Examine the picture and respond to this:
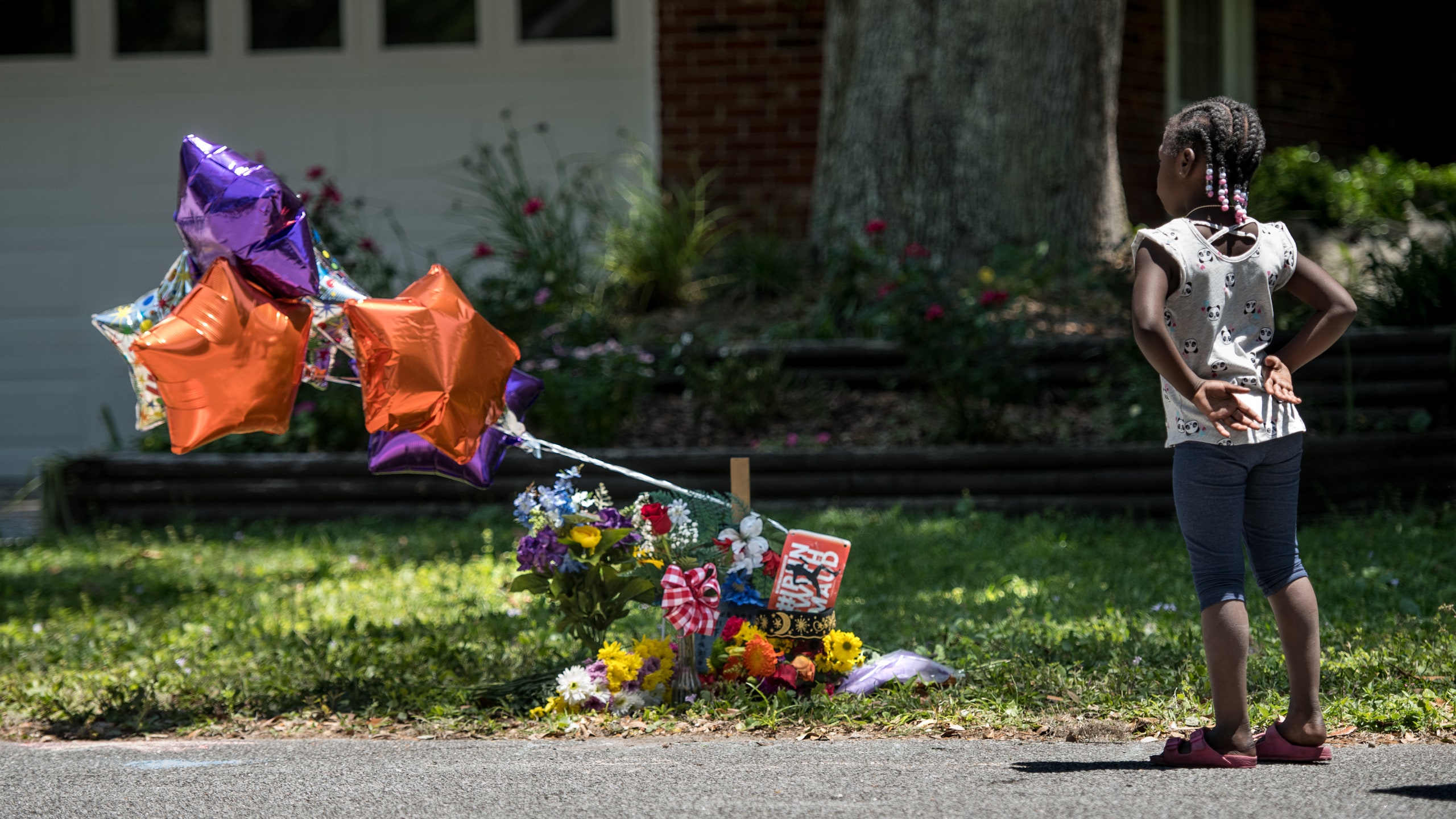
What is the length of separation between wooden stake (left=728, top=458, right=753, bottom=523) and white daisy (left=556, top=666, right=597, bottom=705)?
58cm

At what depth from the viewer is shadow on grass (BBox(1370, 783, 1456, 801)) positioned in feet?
9.00

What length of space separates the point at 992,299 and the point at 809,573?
10.7 feet

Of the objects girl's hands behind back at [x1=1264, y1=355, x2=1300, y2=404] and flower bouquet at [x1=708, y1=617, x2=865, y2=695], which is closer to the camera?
girl's hands behind back at [x1=1264, y1=355, x2=1300, y2=404]

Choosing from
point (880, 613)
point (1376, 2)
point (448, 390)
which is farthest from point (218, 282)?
point (1376, 2)

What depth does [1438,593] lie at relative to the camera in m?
4.43

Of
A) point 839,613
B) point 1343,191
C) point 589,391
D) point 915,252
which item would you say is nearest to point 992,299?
point 915,252

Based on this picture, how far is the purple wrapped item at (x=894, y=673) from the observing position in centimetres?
365

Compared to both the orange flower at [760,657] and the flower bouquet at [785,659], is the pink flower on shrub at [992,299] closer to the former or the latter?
the flower bouquet at [785,659]

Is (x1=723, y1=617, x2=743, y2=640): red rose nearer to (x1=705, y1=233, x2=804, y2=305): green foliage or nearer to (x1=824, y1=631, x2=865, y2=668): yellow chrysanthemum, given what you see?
(x1=824, y1=631, x2=865, y2=668): yellow chrysanthemum

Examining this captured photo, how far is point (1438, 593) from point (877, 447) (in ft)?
8.52

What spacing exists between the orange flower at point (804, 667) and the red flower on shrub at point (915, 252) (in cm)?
392

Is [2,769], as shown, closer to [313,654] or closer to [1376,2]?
[313,654]

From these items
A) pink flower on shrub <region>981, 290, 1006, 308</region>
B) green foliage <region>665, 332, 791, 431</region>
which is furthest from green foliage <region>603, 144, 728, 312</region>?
pink flower on shrub <region>981, 290, 1006, 308</region>

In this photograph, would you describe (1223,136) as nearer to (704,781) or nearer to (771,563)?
(771,563)
